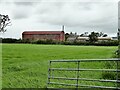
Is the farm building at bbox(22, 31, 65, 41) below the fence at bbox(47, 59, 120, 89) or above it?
above

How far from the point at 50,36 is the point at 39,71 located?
A: 75.2 meters

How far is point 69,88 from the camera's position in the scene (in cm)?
816

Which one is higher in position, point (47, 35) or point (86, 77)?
point (47, 35)

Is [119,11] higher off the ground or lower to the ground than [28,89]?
higher

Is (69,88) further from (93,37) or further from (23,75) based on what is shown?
(93,37)

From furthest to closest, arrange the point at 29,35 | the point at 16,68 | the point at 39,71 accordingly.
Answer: the point at 29,35 < the point at 16,68 < the point at 39,71

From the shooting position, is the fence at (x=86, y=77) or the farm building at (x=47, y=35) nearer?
the fence at (x=86, y=77)

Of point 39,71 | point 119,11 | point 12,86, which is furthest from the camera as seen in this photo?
point 39,71

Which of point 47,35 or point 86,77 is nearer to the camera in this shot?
point 86,77

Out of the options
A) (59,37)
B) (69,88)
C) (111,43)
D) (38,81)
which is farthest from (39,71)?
(59,37)

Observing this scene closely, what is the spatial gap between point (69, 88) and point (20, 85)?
1983 millimetres

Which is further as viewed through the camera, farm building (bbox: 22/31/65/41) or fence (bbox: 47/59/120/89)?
farm building (bbox: 22/31/65/41)

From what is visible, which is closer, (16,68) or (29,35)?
(16,68)

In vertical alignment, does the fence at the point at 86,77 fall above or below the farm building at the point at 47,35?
below
